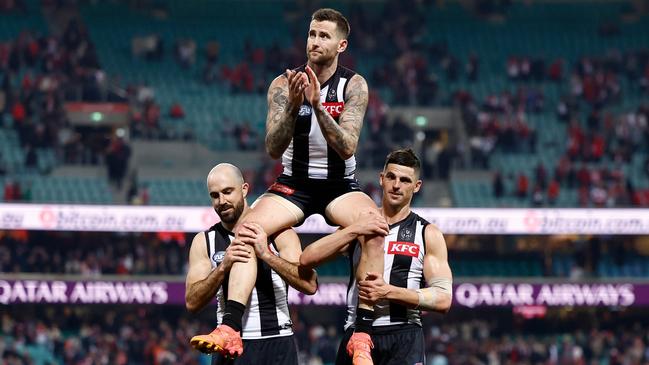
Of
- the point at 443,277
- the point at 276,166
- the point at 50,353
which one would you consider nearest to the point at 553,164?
the point at 276,166

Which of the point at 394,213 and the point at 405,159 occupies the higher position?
the point at 405,159

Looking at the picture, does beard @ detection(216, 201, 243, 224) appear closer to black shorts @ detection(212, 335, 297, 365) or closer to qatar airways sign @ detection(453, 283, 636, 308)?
black shorts @ detection(212, 335, 297, 365)

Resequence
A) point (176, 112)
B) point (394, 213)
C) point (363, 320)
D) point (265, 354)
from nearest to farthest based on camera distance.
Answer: point (265, 354) < point (363, 320) < point (394, 213) < point (176, 112)

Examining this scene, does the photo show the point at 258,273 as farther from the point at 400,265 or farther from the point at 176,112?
the point at 176,112

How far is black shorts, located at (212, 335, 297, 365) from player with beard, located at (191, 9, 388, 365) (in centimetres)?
41

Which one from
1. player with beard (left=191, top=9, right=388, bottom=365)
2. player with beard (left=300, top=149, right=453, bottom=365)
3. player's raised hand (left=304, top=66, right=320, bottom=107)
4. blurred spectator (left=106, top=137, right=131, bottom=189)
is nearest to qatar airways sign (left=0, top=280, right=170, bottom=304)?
blurred spectator (left=106, top=137, right=131, bottom=189)

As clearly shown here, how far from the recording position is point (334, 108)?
9789 mm

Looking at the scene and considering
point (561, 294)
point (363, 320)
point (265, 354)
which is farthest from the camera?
point (561, 294)

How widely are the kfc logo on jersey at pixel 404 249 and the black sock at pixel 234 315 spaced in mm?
1396

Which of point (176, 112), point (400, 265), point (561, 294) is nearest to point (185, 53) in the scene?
point (176, 112)

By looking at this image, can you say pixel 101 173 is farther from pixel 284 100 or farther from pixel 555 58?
pixel 284 100

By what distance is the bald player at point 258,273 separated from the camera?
9.55 meters

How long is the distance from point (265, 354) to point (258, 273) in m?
0.65

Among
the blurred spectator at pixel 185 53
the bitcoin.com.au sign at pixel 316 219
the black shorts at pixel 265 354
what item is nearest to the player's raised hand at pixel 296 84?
the black shorts at pixel 265 354
